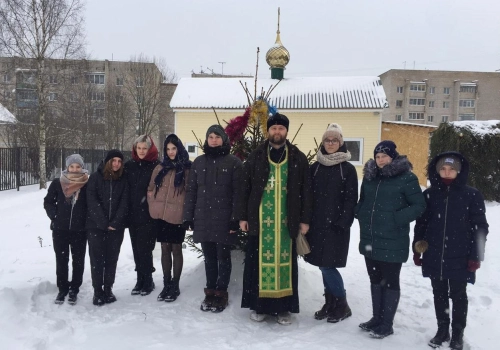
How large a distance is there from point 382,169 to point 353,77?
1719 centimetres

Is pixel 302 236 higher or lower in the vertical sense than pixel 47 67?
lower

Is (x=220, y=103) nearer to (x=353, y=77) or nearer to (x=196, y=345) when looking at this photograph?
(x=353, y=77)

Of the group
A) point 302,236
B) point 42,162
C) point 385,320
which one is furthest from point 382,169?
point 42,162

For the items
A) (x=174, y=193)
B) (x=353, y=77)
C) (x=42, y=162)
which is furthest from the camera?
(x=353, y=77)

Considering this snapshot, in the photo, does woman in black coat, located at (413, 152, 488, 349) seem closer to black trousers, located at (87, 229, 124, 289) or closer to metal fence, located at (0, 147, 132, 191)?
black trousers, located at (87, 229, 124, 289)

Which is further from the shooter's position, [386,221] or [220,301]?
[220,301]

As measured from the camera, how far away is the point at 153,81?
37.5 m

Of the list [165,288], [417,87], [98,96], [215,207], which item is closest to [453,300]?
[215,207]

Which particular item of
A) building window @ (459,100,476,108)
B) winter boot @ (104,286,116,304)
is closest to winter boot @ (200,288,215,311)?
winter boot @ (104,286,116,304)

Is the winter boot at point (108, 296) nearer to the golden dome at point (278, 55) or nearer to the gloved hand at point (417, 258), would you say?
the gloved hand at point (417, 258)

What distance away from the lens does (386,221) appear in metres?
3.82

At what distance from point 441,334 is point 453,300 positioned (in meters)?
0.37

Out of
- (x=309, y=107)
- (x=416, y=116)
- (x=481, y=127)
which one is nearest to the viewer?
(x=481, y=127)

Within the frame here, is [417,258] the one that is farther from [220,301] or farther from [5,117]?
[5,117]
